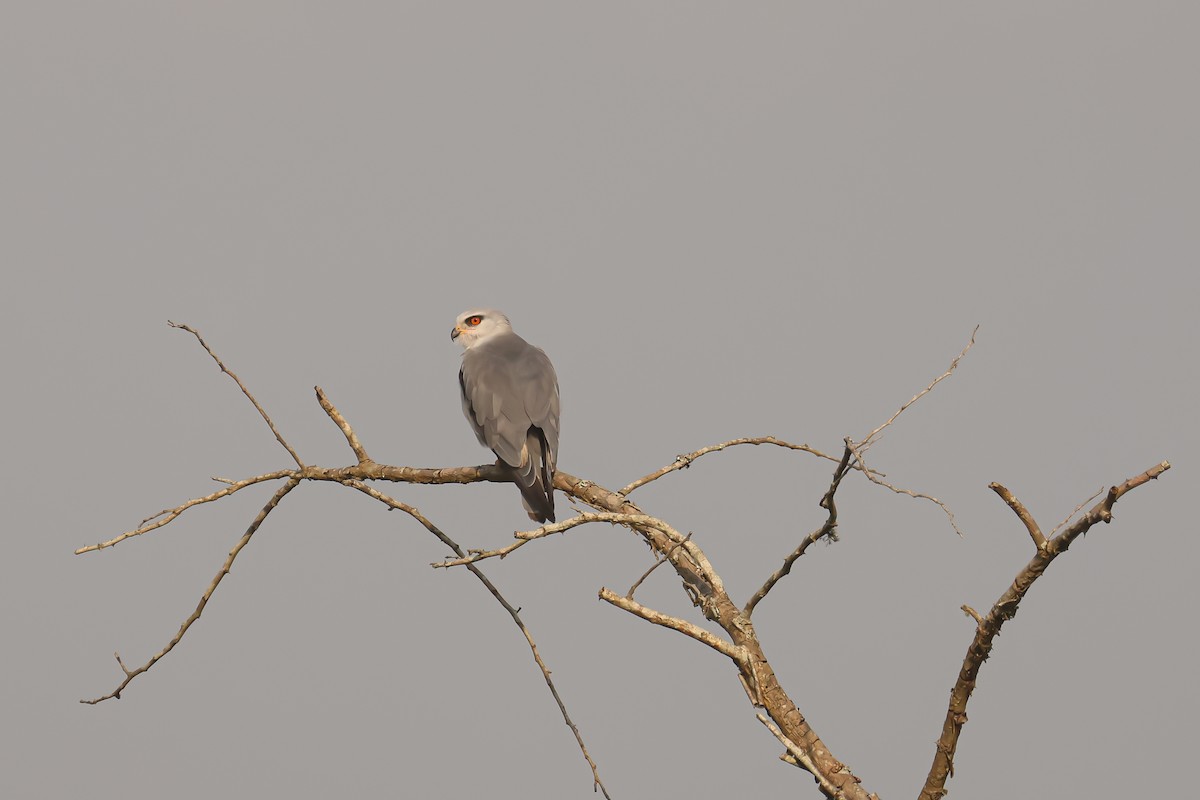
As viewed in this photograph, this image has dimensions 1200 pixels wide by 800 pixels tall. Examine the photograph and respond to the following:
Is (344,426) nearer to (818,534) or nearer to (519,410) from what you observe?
(519,410)

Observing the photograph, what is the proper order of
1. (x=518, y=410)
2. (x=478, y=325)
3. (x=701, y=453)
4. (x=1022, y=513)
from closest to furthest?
(x=1022, y=513), (x=701, y=453), (x=518, y=410), (x=478, y=325)

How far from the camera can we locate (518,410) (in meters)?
6.77

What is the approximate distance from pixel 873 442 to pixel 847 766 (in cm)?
126

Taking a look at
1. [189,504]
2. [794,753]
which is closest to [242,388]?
[189,504]

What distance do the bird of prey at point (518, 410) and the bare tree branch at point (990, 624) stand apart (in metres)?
2.66

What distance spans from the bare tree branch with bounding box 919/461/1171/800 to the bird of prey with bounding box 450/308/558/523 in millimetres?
2662

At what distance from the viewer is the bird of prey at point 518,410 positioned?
6422mm

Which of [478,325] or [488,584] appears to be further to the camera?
[478,325]

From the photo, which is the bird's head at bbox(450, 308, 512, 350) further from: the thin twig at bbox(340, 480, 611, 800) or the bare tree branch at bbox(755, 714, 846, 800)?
the bare tree branch at bbox(755, 714, 846, 800)

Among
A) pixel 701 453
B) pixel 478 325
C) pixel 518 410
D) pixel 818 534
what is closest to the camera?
pixel 818 534

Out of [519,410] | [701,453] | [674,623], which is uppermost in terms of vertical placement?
[519,410]

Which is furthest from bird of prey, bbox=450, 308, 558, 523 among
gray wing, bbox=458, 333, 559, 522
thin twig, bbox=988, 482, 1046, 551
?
thin twig, bbox=988, 482, 1046, 551

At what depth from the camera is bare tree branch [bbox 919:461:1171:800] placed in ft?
12.0

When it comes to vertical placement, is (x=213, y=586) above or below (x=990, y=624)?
above
